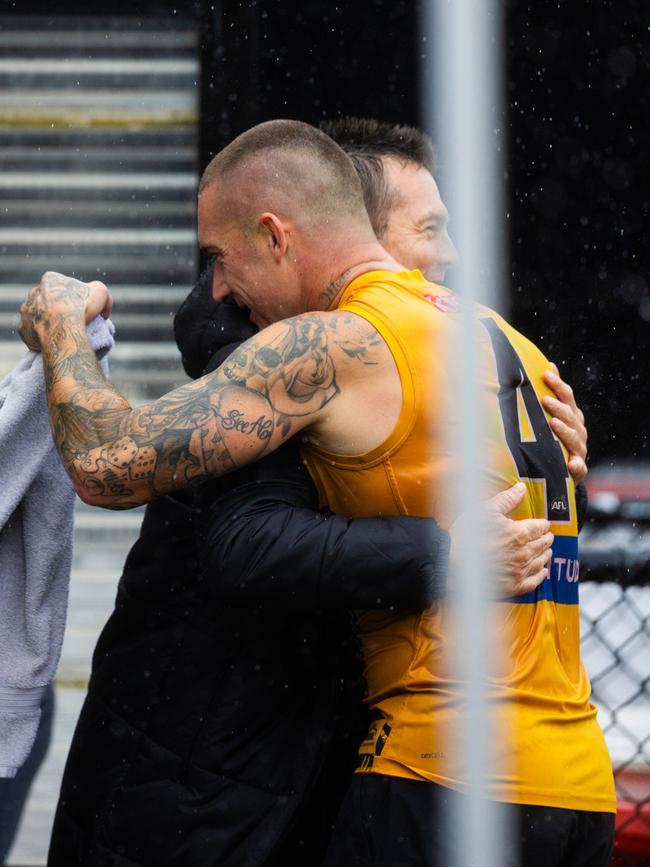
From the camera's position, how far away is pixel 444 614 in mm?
1781

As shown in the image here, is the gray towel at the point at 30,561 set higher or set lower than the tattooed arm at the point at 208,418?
lower

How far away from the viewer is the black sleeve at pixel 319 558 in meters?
1.69

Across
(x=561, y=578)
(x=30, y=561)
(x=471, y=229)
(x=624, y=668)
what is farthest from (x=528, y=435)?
(x=624, y=668)

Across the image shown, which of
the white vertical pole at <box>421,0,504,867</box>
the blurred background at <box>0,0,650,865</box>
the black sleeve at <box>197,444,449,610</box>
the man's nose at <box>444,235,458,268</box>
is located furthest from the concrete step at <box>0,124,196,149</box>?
the white vertical pole at <box>421,0,504,867</box>

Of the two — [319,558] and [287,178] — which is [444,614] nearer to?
[319,558]

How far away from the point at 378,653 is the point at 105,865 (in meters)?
0.62

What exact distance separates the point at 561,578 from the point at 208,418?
0.63m

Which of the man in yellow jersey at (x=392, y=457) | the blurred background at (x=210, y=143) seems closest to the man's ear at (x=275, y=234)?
the man in yellow jersey at (x=392, y=457)

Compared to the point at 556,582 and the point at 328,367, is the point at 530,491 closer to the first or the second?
the point at 556,582

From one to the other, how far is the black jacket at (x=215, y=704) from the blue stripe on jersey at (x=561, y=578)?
208 mm

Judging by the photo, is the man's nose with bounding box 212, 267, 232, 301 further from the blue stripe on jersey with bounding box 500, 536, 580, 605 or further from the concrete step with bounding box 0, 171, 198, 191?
the concrete step with bounding box 0, 171, 198, 191

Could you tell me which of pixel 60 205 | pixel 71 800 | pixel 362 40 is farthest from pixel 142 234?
pixel 71 800

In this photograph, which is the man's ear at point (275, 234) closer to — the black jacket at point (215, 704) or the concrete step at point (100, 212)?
the black jacket at point (215, 704)

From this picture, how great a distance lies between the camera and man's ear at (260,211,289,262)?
192cm
